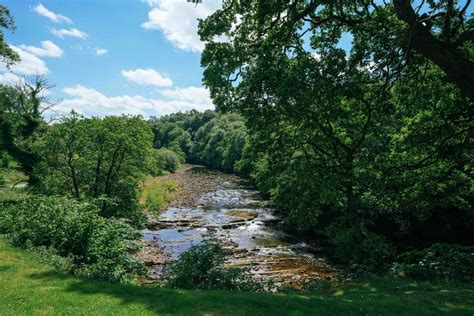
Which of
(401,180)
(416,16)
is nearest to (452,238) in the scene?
(401,180)

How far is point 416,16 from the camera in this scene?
9414 mm

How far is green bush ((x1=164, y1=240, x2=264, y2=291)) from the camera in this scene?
12.5 meters

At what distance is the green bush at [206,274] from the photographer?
12.5 meters

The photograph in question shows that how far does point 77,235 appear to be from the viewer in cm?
1570

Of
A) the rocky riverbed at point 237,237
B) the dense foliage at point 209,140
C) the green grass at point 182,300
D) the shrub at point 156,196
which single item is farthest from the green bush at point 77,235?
the dense foliage at point 209,140

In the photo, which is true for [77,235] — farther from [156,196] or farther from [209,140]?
[209,140]

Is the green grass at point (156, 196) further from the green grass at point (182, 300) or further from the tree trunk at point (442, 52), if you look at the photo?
the tree trunk at point (442, 52)

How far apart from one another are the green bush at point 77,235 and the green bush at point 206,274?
218 centimetres

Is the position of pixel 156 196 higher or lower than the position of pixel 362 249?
higher

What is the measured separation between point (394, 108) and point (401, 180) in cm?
325

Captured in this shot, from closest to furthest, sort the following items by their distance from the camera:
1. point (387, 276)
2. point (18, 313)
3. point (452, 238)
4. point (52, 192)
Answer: point (18, 313) → point (387, 276) → point (452, 238) → point (52, 192)

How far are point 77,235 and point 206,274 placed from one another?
22.1 feet

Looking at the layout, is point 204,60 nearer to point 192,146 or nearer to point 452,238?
point 452,238

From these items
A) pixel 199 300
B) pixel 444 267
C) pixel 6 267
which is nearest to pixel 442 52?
pixel 199 300
